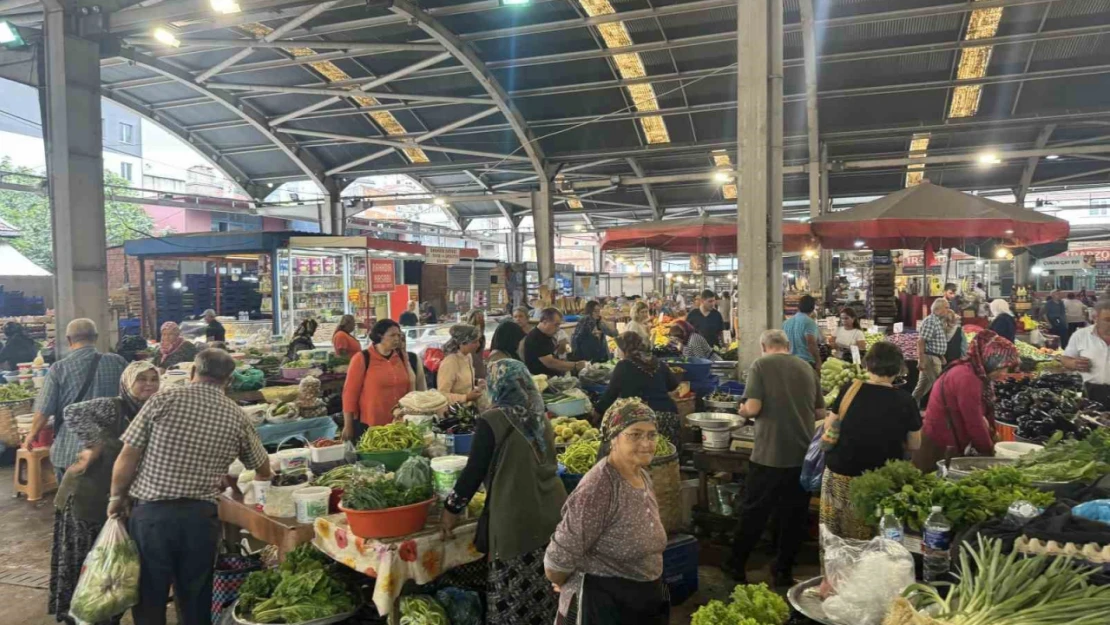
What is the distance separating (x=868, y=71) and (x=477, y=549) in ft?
45.8

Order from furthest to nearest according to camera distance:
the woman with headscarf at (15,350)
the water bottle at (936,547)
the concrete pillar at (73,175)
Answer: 1. the woman with headscarf at (15,350)
2. the concrete pillar at (73,175)
3. the water bottle at (936,547)

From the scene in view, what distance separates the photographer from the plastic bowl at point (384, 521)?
10.9 ft

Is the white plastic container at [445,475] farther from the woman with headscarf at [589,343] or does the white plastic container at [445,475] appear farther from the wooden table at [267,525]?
the woman with headscarf at [589,343]

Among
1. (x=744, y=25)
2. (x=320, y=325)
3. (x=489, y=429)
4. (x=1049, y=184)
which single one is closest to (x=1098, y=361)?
(x=744, y=25)

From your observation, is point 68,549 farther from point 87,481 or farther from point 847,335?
point 847,335

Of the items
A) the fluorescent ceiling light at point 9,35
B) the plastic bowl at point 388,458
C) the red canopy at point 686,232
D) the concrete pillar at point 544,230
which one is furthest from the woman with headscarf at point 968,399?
the concrete pillar at point 544,230

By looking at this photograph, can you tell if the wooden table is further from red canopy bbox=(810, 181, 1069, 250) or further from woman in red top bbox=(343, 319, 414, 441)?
red canopy bbox=(810, 181, 1069, 250)

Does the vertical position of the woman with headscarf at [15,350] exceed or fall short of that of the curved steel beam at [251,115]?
it falls short

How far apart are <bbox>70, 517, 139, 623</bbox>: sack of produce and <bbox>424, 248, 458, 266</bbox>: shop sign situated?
1239 centimetres

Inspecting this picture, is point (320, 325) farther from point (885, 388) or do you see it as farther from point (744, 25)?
point (885, 388)

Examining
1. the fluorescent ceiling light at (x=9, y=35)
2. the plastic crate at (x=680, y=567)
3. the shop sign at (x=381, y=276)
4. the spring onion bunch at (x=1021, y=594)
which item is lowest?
the plastic crate at (x=680, y=567)

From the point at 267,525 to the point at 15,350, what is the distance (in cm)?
988

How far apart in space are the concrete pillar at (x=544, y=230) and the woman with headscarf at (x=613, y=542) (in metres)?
15.4

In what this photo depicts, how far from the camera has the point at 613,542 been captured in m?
2.79
